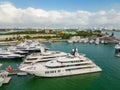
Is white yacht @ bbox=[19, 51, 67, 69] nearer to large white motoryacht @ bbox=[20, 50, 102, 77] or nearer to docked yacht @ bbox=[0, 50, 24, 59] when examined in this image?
large white motoryacht @ bbox=[20, 50, 102, 77]

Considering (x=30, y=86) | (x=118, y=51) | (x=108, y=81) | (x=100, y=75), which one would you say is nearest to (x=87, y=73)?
(x=100, y=75)

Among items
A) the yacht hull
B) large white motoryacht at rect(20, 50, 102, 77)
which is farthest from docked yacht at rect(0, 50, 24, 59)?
the yacht hull

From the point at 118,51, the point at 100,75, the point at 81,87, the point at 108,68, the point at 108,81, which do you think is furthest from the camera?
the point at 118,51

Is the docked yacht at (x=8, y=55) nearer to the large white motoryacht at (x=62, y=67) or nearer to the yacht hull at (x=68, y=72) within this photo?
the large white motoryacht at (x=62, y=67)

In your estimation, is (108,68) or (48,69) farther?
(108,68)

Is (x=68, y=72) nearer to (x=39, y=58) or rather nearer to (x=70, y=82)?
(x=70, y=82)

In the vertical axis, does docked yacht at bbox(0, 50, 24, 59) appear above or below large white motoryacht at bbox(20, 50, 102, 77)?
below

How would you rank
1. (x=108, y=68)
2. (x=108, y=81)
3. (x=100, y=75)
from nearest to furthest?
1. (x=108, y=81)
2. (x=100, y=75)
3. (x=108, y=68)

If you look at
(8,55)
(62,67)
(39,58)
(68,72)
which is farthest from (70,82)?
(8,55)

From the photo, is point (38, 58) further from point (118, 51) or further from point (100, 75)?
point (118, 51)
